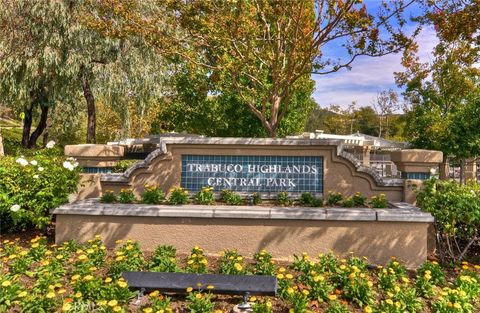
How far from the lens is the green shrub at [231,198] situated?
23.6 ft

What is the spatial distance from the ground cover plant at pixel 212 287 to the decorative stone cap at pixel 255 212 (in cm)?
55

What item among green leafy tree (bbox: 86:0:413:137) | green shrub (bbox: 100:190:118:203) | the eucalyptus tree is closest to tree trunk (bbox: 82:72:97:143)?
the eucalyptus tree

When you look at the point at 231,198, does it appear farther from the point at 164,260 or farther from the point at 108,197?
the point at 108,197

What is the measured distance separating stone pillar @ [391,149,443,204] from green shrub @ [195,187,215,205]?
3863 mm

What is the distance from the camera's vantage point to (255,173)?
25.0ft

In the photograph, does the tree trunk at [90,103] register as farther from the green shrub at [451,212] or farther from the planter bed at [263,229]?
the green shrub at [451,212]

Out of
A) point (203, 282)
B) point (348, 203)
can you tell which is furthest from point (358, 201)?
point (203, 282)

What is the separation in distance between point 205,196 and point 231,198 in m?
0.50

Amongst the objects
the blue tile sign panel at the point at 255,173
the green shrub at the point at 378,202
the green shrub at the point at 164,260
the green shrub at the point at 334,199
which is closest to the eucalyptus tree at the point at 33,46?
the blue tile sign panel at the point at 255,173

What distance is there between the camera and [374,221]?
6117 mm

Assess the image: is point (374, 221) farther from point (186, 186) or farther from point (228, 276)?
point (186, 186)

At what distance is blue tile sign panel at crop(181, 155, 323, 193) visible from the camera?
7.57 meters

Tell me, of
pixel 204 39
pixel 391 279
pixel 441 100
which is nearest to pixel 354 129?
pixel 441 100

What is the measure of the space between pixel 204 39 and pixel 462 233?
755cm
